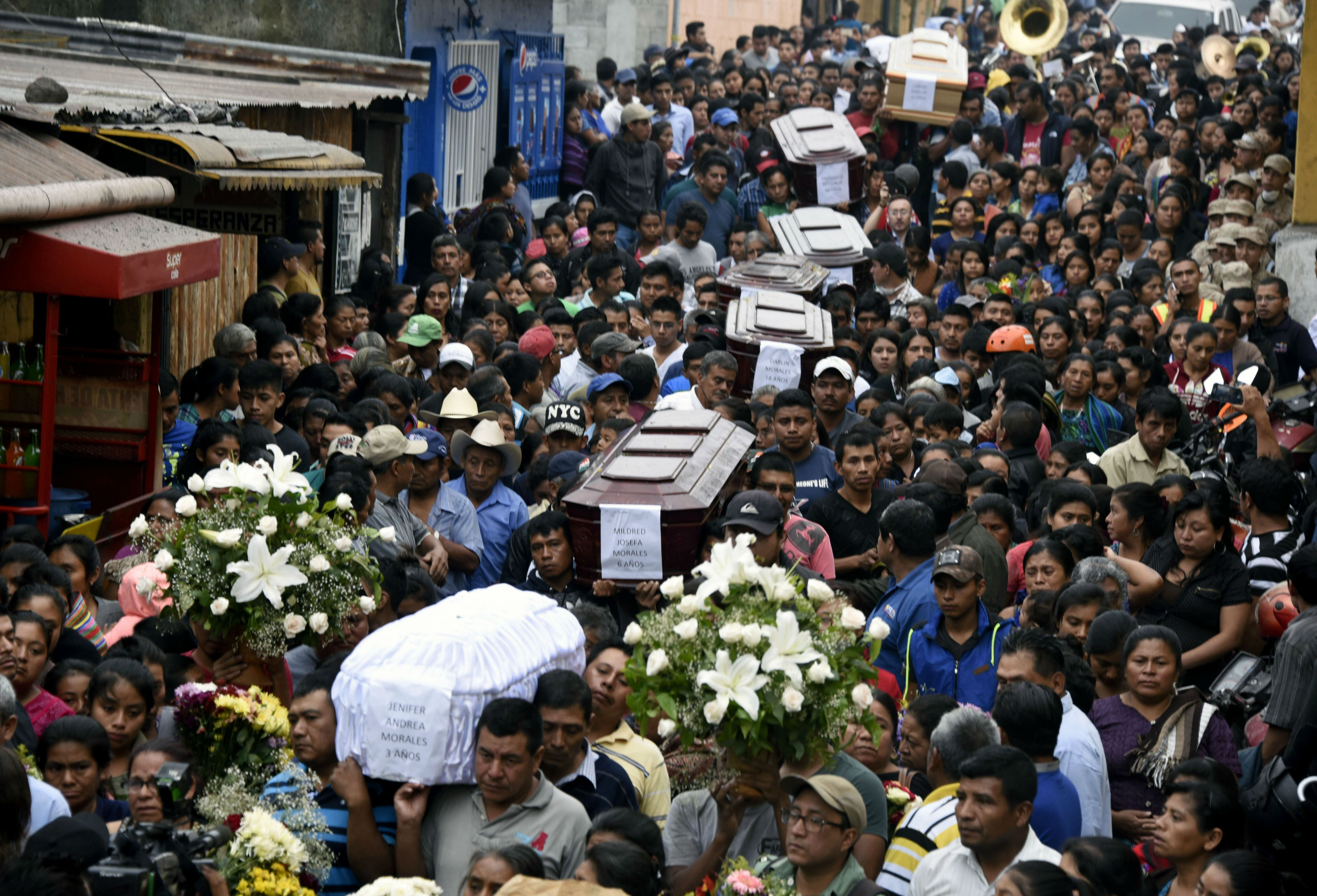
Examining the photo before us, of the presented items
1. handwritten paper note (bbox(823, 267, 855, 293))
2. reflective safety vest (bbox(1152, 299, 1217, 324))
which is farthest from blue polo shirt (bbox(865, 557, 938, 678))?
handwritten paper note (bbox(823, 267, 855, 293))

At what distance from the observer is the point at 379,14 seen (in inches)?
584

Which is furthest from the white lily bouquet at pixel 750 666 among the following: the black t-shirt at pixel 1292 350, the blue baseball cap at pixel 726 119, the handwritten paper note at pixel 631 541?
the blue baseball cap at pixel 726 119

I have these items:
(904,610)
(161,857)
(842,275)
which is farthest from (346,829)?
(842,275)

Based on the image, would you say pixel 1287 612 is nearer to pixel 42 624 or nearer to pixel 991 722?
pixel 991 722

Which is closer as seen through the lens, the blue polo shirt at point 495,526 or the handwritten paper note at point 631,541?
the handwritten paper note at point 631,541

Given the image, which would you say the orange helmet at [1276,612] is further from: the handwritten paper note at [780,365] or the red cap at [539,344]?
the red cap at [539,344]

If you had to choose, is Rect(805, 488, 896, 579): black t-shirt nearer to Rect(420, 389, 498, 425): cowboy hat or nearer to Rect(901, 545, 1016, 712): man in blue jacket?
Rect(901, 545, 1016, 712): man in blue jacket

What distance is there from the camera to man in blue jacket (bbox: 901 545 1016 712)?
621cm

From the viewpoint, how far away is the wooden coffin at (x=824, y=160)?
47.9ft

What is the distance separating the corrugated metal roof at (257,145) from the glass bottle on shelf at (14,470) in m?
1.99

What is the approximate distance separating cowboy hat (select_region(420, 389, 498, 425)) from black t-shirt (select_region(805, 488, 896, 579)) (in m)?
1.79

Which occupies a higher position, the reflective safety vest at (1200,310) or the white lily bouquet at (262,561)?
the reflective safety vest at (1200,310)

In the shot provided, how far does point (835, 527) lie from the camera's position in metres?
7.84

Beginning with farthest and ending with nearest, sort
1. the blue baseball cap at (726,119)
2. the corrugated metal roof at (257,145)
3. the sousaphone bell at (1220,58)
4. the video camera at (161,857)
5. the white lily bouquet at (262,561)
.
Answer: the sousaphone bell at (1220,58), the blue baseball cap at (726,119), the corrugated metal roof at (257,145), the white lily bouquet at (262,561), the video camera at (161,857)
